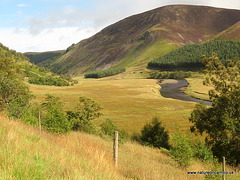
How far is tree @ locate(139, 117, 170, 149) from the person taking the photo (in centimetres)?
3200

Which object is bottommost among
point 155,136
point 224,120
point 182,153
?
point 155,136

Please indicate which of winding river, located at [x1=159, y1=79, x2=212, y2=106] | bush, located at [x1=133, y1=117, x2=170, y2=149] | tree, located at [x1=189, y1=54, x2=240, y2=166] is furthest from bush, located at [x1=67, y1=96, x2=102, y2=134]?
winding river, located at [x1=159, y1=79, x2=212, y2=106]

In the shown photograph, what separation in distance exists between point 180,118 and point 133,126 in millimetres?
17260

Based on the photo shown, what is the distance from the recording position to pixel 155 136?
32.3 meters

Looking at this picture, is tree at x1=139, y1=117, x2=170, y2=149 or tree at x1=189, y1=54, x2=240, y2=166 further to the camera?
tree at x1=139, y1=117, x2=170, y2=149

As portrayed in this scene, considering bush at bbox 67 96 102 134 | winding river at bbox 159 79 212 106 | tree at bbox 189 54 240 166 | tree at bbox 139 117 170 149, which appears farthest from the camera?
winding river at bbox 159 79 212 106

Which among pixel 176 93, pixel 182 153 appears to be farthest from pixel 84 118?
pixel 176 93

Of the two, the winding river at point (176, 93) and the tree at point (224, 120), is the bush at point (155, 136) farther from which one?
the winding river at point (176, 93)

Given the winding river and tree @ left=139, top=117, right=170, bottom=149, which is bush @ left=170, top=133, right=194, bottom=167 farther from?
the winding river

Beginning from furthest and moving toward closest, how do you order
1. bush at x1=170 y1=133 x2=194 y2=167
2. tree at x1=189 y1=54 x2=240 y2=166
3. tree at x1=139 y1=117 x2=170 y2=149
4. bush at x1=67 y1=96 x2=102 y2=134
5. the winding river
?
1. the winding river
2. tree at x1=139 y1=117 x2=170 y2=149
3. bush at x1=67 y1=96 x2=102 y2=134
4. tree at x1=189 y1=54 x2=240 y2=166
5. bush at x1=170 y1=133 x2=194 y2=167

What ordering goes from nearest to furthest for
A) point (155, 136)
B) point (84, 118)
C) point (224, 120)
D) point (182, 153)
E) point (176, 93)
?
1. point (182, 153)
2. point (224, 120)
3. point (155, 136)
4. point (84, 118)
5. point (176, 93)

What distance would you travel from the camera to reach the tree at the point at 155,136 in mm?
32000

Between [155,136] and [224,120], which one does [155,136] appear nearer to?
[155,136]

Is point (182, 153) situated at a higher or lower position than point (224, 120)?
lower
